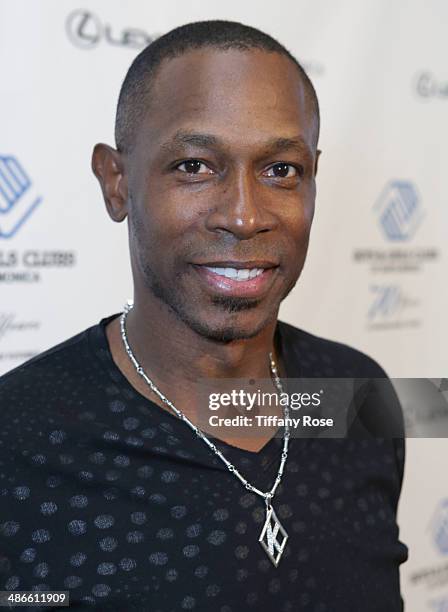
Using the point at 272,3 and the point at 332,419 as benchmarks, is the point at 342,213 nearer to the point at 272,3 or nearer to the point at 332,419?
the point at 272,3

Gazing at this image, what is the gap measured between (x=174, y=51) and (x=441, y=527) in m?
1.58

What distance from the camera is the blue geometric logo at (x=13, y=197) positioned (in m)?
1.39

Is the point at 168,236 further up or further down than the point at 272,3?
further down

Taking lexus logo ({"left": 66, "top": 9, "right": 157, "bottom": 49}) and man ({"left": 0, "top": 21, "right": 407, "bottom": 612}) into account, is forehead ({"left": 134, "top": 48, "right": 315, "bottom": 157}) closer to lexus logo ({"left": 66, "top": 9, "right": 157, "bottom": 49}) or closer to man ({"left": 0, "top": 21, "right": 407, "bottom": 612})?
man ({"left": 0, "top": 21, "right": 407, "bottom": 612})

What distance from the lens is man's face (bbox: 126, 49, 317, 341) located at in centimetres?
86

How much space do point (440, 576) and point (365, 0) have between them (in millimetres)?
1519

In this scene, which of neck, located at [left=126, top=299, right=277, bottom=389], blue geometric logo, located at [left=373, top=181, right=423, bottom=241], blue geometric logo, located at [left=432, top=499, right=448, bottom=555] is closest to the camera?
neck, located at [left=126, top=299, right=277, bottom=389]

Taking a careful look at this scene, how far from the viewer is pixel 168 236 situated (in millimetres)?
883

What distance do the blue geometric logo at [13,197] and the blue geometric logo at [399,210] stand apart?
0.87m

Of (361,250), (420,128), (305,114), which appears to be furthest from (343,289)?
(305,114)

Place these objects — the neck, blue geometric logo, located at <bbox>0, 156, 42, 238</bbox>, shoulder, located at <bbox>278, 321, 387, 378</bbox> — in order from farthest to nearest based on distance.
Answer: blue geometric logo, located at <bbox>0, 156, 42, 238</bbox> → shoulder, located at <bbox>278, 321, 387, 378</bbox> → the neck

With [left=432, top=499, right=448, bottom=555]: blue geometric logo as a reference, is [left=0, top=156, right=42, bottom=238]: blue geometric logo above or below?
above

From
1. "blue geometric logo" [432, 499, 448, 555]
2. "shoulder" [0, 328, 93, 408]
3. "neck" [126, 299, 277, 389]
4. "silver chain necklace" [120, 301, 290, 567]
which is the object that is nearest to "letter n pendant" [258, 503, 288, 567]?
"silver chain necklace" [120, 301, 290, 567]

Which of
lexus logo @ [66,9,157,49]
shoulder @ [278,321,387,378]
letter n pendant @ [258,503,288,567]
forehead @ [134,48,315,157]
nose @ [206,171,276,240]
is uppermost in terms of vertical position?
lexus logo @ [66,9,157,49]
